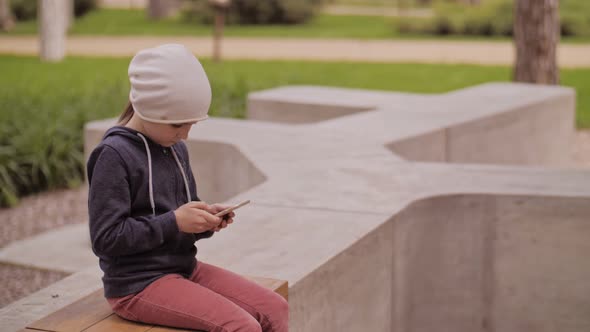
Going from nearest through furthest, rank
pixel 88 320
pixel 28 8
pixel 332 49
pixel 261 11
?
pixel 88 320
pixel 332 49
pixel 261 11
pixel 28 8

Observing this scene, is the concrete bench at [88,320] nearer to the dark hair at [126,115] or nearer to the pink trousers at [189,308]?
the pink trousers at [189,308]

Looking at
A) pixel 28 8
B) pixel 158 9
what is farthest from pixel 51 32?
pixel 28 8

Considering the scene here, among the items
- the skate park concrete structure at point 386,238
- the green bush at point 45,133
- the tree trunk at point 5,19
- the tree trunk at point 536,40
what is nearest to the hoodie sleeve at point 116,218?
the skate park concrete structure at point 386,238

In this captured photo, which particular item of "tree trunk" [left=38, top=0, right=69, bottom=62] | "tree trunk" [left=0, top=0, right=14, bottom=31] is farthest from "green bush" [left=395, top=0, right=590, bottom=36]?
"tree trunk" [left=0, top=0, right=14, bottom=31]

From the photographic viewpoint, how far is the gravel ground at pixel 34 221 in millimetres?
6910

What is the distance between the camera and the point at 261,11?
2856 cm

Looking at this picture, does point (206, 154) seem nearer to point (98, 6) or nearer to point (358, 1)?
point (98, 6)

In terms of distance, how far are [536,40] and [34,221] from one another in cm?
618

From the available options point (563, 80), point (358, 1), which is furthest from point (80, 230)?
point (358, 1)

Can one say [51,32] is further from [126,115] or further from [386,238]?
[126,115]

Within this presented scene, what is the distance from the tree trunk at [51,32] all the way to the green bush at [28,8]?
13634 mm

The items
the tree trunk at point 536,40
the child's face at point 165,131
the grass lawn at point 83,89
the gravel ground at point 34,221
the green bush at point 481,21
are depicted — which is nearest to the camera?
the child's face at point 165,131

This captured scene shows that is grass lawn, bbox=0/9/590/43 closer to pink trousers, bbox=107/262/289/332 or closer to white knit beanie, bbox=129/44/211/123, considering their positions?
pink trousers, bbox=107/262/289/332

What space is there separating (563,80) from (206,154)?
29.9 feet
